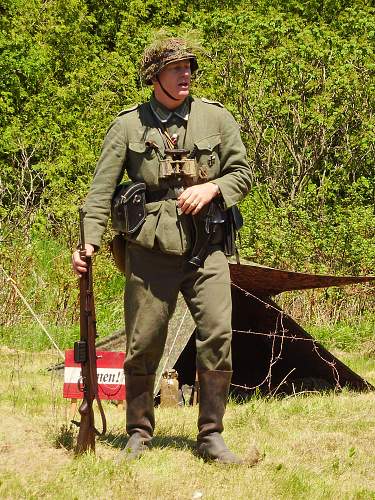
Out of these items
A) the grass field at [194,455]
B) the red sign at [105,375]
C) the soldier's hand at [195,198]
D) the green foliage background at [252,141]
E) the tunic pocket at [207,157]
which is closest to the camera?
the grass field at [194,455]

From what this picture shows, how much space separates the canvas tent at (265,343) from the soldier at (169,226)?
6.07ft

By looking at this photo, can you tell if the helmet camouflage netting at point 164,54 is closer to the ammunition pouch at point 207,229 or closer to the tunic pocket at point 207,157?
the tunic pocket at point 207,157

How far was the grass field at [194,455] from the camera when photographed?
5.07m

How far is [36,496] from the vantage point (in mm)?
4875

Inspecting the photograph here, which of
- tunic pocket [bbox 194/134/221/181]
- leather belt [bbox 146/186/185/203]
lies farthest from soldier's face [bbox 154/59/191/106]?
leather belt [bbox 146/186/185/203]

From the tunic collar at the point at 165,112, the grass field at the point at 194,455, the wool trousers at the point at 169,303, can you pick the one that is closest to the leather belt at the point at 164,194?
the wool trousers at the point at 169,303

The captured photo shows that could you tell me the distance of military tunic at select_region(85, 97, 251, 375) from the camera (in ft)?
18.5

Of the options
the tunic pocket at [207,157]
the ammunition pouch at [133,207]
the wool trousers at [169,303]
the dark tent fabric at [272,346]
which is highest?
the tunic pocket at [207,157]

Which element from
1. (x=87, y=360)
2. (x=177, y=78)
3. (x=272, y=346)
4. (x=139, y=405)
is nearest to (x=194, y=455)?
(x=139, y=405)

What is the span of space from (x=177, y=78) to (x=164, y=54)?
14cm

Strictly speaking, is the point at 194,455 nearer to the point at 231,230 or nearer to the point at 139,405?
the point at 139,405

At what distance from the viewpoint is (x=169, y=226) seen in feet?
18.5

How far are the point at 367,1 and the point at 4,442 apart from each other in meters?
18.5

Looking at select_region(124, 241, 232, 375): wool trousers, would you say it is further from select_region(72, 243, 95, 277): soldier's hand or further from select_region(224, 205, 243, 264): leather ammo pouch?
select_region(72, 243, 95, 277): soldier's hand
